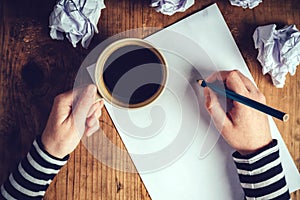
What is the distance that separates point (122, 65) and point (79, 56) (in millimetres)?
79

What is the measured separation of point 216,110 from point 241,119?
0.04m

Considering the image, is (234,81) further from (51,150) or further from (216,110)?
(51,150)

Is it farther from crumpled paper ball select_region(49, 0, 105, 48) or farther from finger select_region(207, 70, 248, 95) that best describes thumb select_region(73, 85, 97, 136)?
finger select_region(207, 70, 248, 95)

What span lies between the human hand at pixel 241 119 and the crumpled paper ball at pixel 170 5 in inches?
4.2

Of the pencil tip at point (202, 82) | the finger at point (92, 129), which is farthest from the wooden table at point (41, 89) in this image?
the pencil tip at point (202, 82)

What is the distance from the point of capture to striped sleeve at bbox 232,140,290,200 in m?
0.72

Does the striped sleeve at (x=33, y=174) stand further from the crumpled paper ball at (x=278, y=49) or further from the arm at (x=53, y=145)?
the crumpled paper ball at (x=278, y=49)

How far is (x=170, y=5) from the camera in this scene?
0.73m

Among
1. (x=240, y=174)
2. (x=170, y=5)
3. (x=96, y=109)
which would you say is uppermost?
(x=170, y=5)

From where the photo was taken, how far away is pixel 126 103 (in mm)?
690

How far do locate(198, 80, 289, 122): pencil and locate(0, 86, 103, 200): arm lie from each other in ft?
0.50

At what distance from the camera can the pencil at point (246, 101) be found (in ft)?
2.20

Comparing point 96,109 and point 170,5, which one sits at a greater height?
point 170,5

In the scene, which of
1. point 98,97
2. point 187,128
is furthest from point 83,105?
point 187,128
